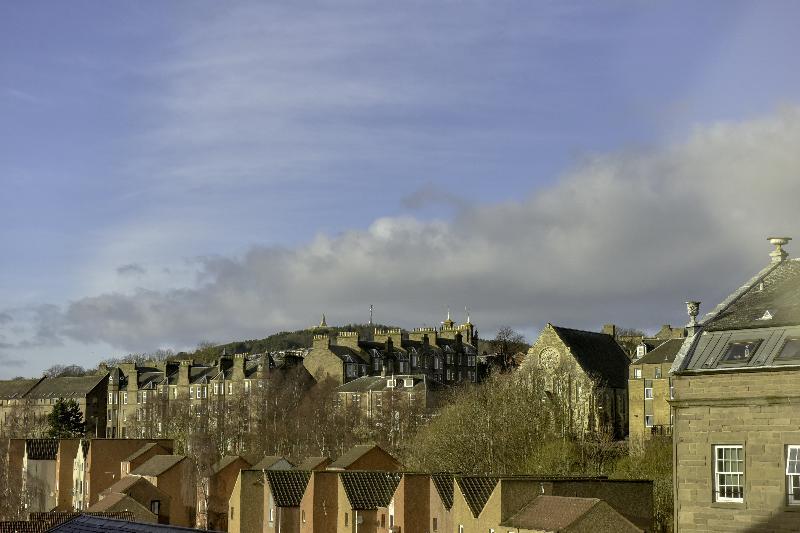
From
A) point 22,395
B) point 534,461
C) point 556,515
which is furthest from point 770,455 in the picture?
point 22,395

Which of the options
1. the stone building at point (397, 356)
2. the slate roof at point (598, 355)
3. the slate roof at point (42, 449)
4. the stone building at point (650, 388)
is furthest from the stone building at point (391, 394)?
the slate roof at point (42, 449)

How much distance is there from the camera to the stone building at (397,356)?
131 meters

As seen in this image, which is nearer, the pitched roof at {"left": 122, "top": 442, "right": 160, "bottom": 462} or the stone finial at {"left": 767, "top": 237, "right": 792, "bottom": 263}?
the stone finial at {"left": 767, "top": 237, "right": 792, "bottom": 263}

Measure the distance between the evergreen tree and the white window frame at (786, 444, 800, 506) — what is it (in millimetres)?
111257

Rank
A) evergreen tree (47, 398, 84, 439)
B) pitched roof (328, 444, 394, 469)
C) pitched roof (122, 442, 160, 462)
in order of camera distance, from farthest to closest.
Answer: evergreen tree (47, 398, 84, 439) → pitched roof (122, 442, 160, 462) → pitched roof (328, 444, 394, 469)

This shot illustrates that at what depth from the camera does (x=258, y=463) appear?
87.9m

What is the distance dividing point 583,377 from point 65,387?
88.0 m

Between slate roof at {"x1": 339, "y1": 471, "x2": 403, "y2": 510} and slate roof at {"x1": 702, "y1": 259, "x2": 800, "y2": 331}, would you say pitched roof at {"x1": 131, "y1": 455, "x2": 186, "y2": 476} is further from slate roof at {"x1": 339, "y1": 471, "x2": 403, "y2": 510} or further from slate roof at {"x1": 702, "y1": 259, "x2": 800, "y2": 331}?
slate roof at {"x1": 702, "y1": 259, "x2": 800, "y2": 331}

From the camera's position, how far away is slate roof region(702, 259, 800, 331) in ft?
101

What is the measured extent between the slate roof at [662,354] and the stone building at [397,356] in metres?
39.3

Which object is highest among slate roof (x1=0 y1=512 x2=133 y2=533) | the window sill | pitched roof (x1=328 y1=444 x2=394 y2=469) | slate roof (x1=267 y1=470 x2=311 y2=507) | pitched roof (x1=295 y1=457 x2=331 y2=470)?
the window sill

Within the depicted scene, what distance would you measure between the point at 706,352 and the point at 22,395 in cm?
14443

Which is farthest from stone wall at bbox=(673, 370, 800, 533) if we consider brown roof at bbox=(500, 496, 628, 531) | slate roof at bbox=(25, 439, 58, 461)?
slate roof at bbox=(25, 439, 58, 461)

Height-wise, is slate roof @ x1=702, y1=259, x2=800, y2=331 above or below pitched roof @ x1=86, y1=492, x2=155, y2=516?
above
